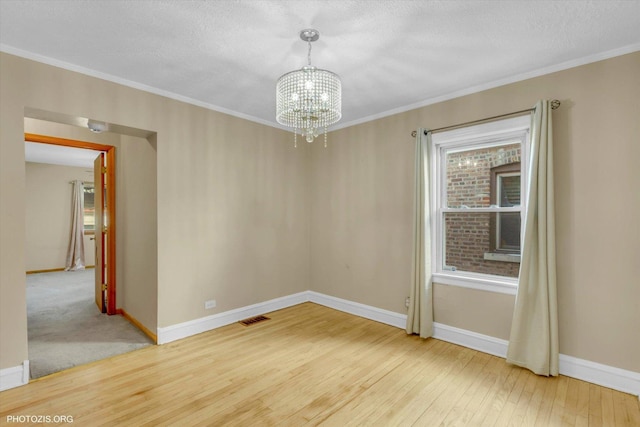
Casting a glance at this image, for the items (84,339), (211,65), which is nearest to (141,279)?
(84,339)

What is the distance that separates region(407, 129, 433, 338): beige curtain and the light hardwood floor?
268 millimetres

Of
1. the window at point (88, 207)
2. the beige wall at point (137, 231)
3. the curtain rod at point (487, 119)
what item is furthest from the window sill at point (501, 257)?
the window at point (88, 207)

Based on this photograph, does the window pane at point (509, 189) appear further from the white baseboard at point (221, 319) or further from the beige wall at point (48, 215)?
the beige wall at point (48, 215)

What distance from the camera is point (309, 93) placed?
2143 millimetres

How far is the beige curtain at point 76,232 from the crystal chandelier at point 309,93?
808 centimetres

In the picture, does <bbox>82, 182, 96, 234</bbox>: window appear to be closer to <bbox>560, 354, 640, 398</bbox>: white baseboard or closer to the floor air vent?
the floor air vent

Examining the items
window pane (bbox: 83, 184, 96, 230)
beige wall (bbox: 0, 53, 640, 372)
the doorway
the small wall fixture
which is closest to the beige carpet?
the doorway

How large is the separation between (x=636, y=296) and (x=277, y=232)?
12.0 feet

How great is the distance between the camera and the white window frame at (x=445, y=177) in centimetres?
287

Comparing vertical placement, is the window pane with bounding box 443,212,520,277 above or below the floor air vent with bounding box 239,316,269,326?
above

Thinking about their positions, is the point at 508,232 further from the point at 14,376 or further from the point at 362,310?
the point at 14,376

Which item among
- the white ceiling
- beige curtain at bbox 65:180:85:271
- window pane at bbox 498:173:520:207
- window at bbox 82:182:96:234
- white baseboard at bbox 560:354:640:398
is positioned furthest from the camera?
window at bbox 82:182:96:234

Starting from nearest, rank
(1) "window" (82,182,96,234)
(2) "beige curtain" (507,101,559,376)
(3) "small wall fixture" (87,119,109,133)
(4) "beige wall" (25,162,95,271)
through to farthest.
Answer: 1. (2) "beige curtain" (507,101,559,376)
2. (3) "small wall fixture" (87,119,109,133)
3. (4) "beige wall" (25,162,95,271)
4. (1) "window" (82,182,96,234)

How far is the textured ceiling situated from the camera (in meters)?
1.90
